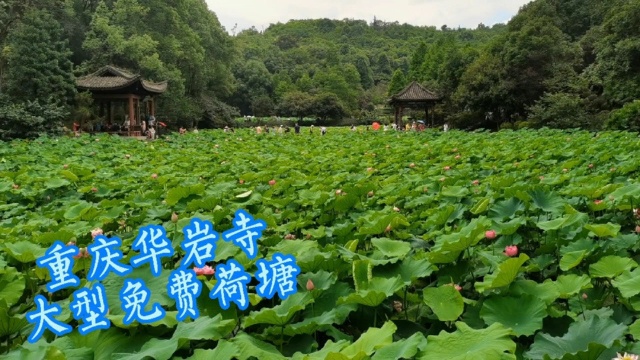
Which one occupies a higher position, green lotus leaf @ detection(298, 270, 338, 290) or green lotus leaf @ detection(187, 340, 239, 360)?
green lotus leaf @ detection(298, 270, 338, 290)

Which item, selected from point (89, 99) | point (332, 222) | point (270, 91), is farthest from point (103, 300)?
point (270, 91)

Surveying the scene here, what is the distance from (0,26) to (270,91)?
1331 inches

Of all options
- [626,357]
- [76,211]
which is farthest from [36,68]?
[626,357]

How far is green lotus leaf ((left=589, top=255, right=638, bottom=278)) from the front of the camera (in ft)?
5.92

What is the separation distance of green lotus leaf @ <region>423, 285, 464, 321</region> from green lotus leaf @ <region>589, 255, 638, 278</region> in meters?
0.55

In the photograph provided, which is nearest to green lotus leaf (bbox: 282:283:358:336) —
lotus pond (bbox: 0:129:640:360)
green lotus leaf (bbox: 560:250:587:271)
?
lotus pond (bbox: 0:129:640:360)

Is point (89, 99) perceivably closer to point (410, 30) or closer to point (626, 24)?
point (626, 24)

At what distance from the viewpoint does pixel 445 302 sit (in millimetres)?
1693

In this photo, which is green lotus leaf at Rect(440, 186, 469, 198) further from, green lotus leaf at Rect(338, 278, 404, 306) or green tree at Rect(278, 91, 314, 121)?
green tree at Rect(278, 91, 314, 121)

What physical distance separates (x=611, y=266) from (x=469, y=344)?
2.66 feet

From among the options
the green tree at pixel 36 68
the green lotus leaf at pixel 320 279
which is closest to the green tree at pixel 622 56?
the green lotus leaf at pixel 320 279

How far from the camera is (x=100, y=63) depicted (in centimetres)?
2419

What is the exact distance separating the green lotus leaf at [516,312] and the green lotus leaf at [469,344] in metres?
0.17

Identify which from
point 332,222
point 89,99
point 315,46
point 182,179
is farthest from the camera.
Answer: point 315,46
